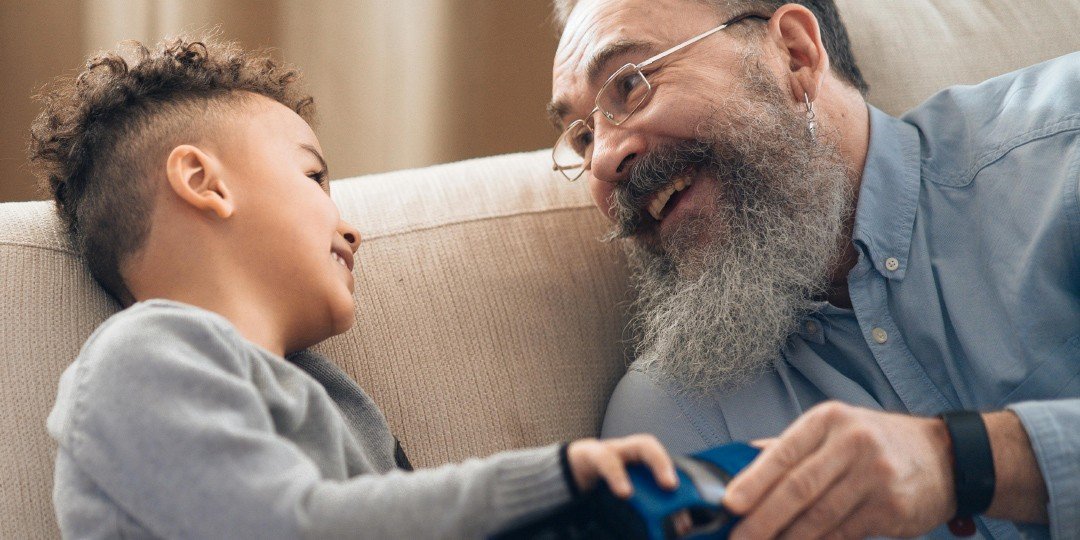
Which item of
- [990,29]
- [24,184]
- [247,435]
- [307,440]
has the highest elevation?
[990,29]

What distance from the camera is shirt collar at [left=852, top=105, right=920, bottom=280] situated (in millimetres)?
1231

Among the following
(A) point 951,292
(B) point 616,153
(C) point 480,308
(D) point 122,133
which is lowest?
(C) point 480,308

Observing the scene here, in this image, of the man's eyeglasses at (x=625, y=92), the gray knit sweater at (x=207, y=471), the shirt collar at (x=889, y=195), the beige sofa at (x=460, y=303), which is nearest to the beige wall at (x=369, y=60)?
the beige sofa at (x=460, y=303)

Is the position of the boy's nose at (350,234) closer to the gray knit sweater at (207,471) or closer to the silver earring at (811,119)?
the gray knit sweater at (207,471)

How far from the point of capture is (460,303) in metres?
1.32

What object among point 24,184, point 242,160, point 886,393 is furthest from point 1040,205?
point 24,184

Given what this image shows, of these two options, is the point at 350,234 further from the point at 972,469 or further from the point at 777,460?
the point at 972,469

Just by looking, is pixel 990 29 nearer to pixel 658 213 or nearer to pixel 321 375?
pixel 658 213

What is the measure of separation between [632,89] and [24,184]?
136 centimetres

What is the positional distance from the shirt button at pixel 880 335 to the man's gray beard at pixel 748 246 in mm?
101

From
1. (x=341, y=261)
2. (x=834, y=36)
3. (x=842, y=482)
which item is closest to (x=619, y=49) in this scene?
(x=834, y=36)

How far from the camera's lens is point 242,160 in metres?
1.04

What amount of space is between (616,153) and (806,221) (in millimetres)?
290

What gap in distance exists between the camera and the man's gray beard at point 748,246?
4.17 feet
